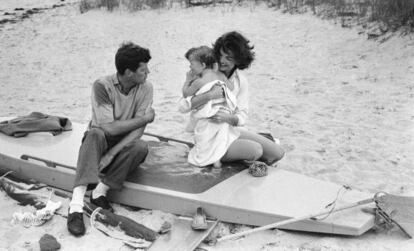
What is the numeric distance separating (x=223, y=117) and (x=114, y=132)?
78cm

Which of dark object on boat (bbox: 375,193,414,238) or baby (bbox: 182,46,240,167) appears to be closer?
dark object on boat (bbox: 375,193,414,238)

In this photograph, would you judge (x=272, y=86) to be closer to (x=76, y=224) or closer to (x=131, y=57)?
(x=131, y=57)

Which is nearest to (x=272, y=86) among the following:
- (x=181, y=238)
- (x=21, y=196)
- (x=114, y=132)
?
(x=114, y=132)

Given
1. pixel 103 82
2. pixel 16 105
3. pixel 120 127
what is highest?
pixel 103 82

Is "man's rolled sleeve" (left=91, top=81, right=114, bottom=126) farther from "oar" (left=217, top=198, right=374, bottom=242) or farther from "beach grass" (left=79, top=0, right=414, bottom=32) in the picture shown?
"beach grass" (left=79, top=0, right=414, bottom=32)

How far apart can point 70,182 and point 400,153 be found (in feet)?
9.40

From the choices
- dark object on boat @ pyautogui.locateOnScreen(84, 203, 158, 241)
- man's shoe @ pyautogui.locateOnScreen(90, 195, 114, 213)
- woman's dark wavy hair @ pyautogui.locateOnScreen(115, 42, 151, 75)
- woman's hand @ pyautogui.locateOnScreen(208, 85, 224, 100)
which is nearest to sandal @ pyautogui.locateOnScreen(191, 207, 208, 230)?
dark object on boat @ pyautogui.locateOnScreen(84, 203, 158, 241)

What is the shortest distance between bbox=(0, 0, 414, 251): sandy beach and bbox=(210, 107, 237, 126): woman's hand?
755mm

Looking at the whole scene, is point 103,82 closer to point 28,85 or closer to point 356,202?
point 356,202

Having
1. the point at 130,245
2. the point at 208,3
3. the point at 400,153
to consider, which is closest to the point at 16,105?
the point at 130,245

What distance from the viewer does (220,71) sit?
412 centimetres

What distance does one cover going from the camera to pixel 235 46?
13.0 ft

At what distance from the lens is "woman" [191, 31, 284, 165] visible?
3975mm

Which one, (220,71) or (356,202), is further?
(220,71)
